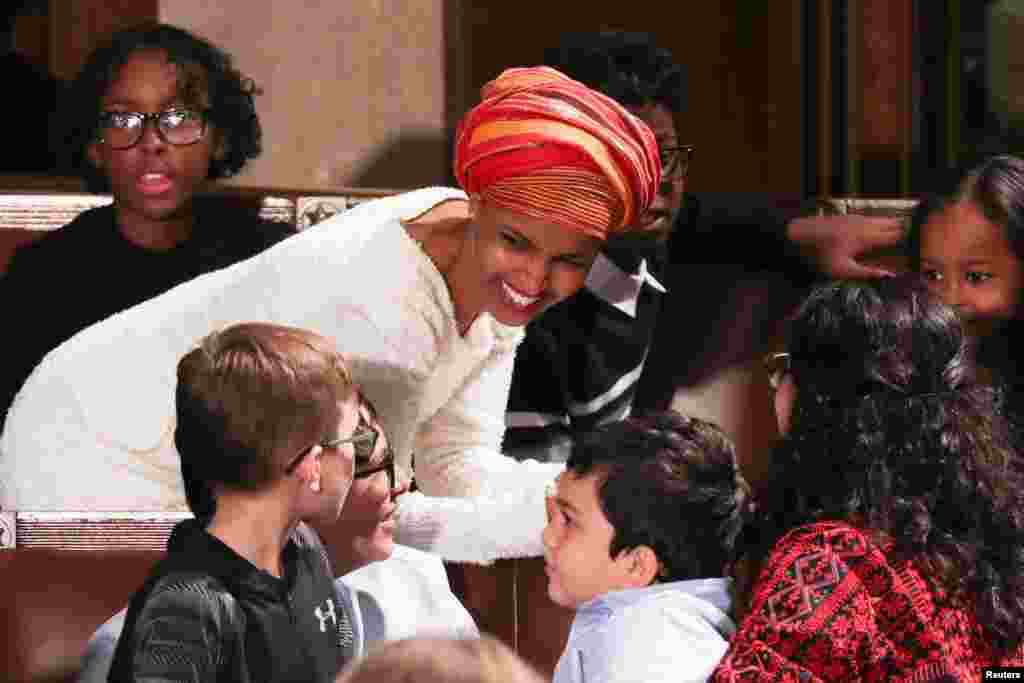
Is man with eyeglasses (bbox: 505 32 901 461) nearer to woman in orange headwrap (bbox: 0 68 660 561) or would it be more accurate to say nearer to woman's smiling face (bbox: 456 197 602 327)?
woman in orange headwrap (bbox: 0 68 660 561)

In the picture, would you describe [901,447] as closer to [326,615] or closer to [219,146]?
[326,615]

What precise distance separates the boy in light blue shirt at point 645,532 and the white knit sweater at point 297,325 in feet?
1.07

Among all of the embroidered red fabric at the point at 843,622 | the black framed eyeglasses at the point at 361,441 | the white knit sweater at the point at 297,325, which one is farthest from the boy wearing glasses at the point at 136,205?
the embroidered red fabric at the point at 843,622

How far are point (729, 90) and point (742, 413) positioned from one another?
8.08 ft

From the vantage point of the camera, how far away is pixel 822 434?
2570 mm

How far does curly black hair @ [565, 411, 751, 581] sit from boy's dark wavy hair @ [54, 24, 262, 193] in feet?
4.67

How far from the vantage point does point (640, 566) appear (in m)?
2.64

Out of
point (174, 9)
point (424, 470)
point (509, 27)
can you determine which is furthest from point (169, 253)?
point (509, 27)

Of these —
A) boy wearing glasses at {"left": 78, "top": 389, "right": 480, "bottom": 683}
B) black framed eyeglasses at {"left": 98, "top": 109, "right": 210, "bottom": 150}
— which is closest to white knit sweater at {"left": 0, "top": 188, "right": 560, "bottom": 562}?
boy wearing glasses at {"left": 78, "top": 389, "right": 480, "bottom": 683}

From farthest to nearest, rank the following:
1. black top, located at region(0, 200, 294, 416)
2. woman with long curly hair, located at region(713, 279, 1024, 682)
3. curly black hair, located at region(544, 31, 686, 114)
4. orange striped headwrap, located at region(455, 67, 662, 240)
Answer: black top, located at region(0, 200, 294, 416) → curly black hair, located at region(544, 31, 686, 114) → orange striped headwrap, located at region(455, 67, 662, 240) → woman with long curly hair, located at region(713, 279, 1024, 682)

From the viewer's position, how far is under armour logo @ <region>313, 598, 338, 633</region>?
2568 mm

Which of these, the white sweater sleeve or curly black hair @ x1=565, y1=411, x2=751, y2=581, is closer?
curly black hair @ x1=565, y1=411, x2=751, y2=581

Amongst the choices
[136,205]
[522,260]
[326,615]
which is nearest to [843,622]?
[326,615]

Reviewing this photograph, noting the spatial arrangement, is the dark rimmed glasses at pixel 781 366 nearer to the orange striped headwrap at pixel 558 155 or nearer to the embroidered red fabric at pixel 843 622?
the embroidered red fabric at pixel 843 622
